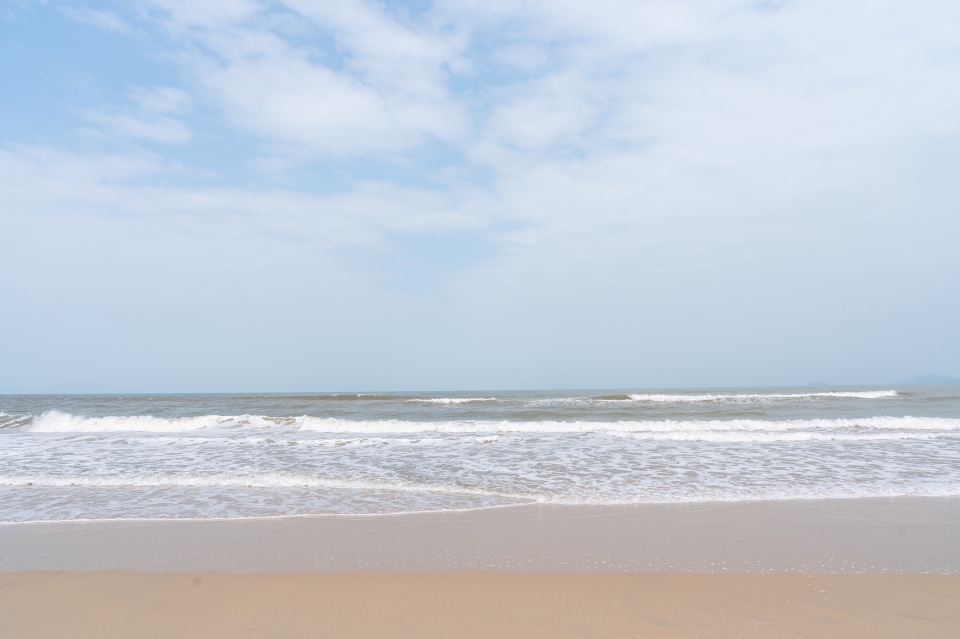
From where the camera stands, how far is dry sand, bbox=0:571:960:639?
11.7 ft

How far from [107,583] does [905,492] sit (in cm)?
995

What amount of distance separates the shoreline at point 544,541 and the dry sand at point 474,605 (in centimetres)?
25

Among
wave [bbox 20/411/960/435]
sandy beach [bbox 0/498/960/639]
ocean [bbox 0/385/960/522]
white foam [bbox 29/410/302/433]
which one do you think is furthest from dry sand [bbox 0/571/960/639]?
white foam [bbox 29/410/302/433]

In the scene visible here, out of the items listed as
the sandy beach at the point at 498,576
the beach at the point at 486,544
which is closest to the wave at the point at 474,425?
the beach at the point at 486,544

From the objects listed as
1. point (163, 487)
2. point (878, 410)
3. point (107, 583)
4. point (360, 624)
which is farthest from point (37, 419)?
point (878, 410)

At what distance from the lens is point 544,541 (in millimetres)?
5434

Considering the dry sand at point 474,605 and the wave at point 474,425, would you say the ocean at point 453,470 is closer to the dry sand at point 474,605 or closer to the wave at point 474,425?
the wave at point 474,425

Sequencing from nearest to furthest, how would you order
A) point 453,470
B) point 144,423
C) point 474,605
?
point 474,605
point 453,470
point 144,423

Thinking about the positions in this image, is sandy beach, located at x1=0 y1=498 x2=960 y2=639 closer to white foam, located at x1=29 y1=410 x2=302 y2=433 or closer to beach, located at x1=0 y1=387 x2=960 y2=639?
beach, located at x1=0 y1=387 x2=960 y2=639

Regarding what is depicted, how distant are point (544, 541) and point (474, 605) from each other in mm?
1628

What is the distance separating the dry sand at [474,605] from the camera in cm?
357

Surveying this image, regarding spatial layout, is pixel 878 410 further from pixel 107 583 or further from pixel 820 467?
pixel 107 583

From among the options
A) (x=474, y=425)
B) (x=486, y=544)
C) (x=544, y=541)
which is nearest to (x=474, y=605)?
(x=486, y=544)

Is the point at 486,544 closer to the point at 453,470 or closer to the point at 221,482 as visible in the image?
the point at 453,470
